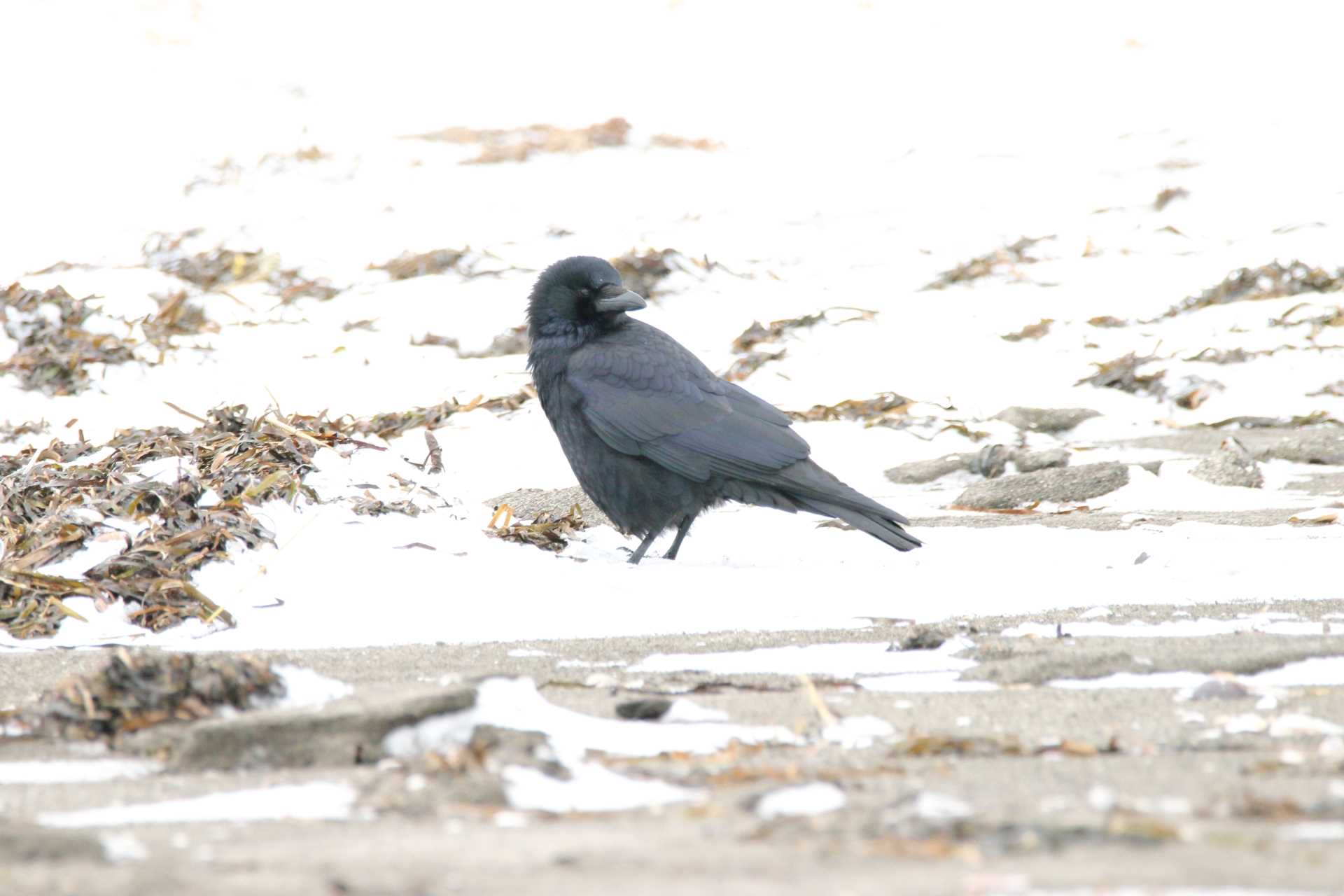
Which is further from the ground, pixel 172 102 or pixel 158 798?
pixel 172 102

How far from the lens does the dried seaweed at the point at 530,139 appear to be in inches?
624

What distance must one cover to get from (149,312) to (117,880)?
340 inches

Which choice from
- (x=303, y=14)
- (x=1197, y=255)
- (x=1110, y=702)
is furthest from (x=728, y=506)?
(x=303, y=14)

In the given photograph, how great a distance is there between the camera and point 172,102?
18234 millimetres

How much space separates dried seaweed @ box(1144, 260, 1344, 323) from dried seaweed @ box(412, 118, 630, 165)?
771 centimetres

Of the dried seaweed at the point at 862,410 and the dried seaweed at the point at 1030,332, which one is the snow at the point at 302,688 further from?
the dried seaweed at the point at 1030,332

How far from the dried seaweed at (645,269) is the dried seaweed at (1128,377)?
314 centimetres

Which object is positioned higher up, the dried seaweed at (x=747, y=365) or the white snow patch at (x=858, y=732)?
the dried seaweed at (x=747, y=365)

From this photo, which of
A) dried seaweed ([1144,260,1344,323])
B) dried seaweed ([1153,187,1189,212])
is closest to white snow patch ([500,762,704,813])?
dried seaweed ([1144,260,1344,323])

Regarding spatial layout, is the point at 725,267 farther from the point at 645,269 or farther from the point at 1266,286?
the point at 1266,286

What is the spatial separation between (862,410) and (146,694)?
227 inches

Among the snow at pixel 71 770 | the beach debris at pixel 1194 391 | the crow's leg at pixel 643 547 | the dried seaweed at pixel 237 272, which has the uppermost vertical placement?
the dried seaweed at pixel 237 272

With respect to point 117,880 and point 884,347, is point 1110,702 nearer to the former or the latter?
point 117,880

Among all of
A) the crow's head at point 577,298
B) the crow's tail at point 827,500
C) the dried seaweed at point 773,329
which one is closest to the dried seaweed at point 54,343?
the dried seaweed at point 773,329
